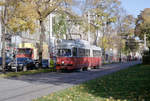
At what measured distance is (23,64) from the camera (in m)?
33.8

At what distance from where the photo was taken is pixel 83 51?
3266cm

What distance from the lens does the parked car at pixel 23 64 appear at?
3250cm

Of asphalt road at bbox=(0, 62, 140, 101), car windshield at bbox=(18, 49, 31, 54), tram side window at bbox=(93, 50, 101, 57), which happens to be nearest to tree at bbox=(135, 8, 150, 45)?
tram side window at bbox=(93, 50, 101, 57)

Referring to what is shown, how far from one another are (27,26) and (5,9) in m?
2.49

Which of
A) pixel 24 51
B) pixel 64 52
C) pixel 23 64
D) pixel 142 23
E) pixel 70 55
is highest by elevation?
pixel 142 23

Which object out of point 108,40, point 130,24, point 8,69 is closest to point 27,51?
point 8,69

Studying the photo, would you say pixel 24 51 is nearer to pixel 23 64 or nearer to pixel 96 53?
pixel 23 64

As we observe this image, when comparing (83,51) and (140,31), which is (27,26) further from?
(140,31)

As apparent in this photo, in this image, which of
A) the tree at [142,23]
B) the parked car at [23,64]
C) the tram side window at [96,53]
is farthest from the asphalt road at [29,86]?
the tree at [142,23]

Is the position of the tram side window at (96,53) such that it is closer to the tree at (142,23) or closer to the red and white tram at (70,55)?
the red and white tram at (70,55)

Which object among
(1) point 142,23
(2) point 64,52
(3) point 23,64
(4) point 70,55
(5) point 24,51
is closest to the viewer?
(4) point 70,55

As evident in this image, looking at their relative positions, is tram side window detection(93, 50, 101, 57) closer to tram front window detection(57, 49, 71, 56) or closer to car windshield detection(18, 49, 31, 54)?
car windshield detection(18, 49, 31, 54)

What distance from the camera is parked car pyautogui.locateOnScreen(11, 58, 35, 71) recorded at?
107 feet

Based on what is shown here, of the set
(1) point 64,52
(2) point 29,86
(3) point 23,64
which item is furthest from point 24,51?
(2) point 29,86
